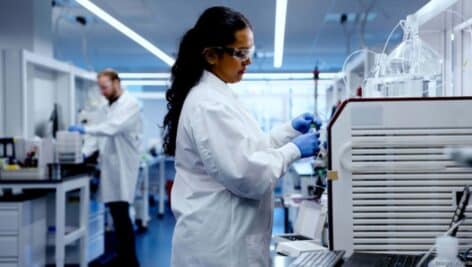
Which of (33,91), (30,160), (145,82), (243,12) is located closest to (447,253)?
(30,160)

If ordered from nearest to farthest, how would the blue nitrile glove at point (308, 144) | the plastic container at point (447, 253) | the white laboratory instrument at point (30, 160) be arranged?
the plastic container at point (447, 253) → the blue nitrile glove at point (308, 144) → the white laboratory instrument at point (30, 160)

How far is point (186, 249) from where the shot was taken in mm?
1433

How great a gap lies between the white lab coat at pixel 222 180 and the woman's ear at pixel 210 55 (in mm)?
37

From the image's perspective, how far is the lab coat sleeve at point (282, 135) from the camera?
5.36ft

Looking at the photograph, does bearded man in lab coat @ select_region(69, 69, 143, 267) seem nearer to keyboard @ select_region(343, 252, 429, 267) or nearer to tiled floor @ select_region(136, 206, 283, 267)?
tiled floor @ select_region(136, 206, 283, 267)

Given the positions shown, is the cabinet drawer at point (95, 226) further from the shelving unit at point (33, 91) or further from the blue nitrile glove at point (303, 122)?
the blue nitrile glove at point (303, 122)

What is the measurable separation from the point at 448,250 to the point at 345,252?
1.05 ft

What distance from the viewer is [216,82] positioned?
1.46 metres

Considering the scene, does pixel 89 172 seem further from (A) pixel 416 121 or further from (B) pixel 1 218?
(A) pixel 416 121

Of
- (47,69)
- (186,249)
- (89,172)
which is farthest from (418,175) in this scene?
(47,69)

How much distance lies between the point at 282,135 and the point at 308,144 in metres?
0.22

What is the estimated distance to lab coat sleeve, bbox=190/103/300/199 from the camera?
4.28ft

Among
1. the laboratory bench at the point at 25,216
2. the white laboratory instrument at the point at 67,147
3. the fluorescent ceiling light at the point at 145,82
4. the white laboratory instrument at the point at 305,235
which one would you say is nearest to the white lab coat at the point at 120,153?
the white laboratory instrument at the point at 67,147

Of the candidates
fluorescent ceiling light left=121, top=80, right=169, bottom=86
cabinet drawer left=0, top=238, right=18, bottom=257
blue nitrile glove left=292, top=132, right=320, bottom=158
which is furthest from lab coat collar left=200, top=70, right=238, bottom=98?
fluorescent ceiling light left=121, top=80, right=169, bottom=86
